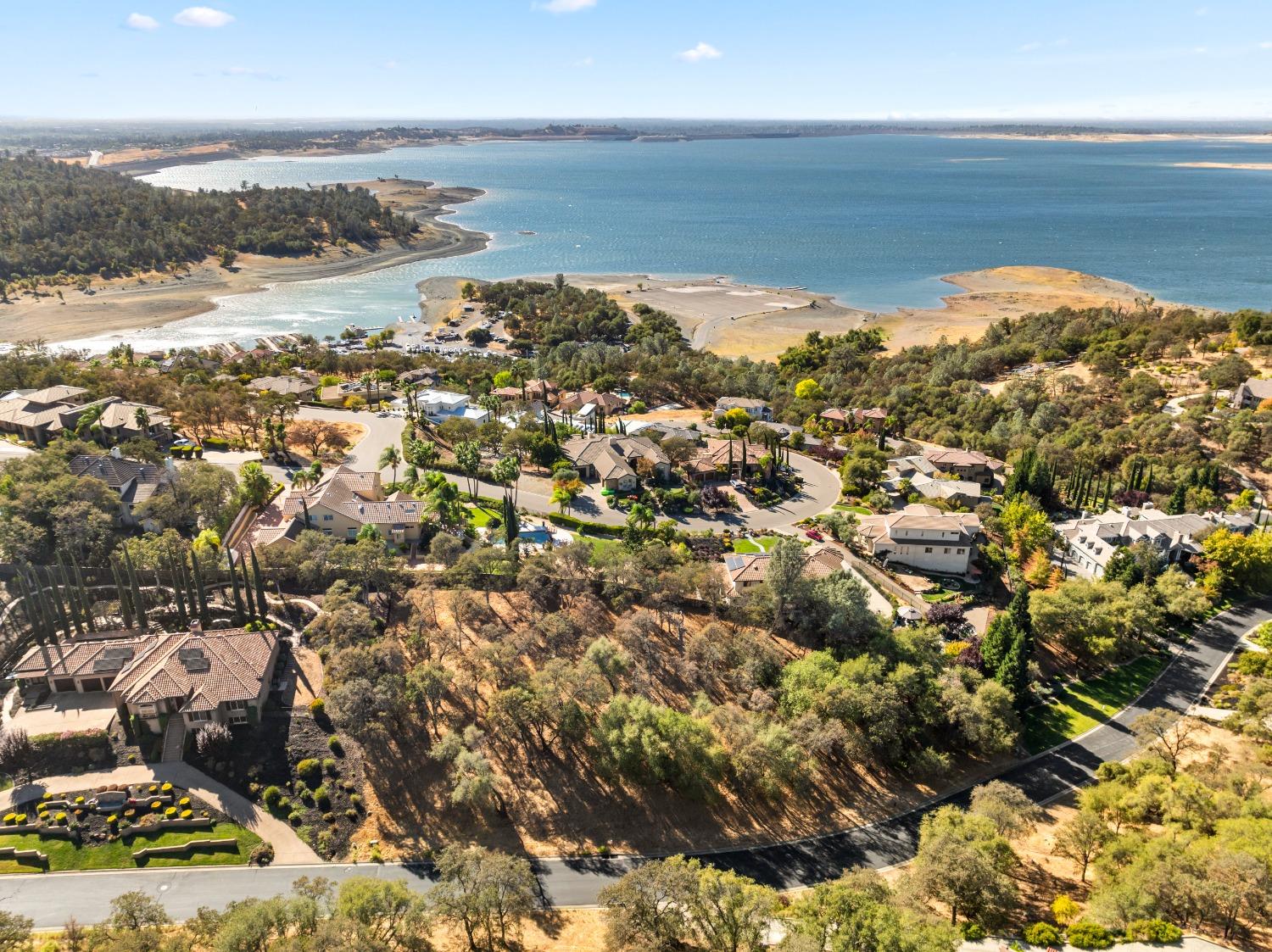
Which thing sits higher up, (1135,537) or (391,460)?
(391,460)

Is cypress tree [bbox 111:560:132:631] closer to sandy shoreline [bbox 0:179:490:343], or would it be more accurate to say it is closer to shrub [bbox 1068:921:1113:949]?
shrub [bbox 1068:921:1113:949]

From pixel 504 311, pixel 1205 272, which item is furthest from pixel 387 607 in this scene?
pixel 1205 272

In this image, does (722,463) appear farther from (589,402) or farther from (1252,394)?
(1252,394)

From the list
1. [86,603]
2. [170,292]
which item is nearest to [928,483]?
[86,603]

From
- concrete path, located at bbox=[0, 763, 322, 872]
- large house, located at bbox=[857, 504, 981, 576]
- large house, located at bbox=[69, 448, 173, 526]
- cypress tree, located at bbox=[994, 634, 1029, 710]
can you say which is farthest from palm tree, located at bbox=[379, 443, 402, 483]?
cypress tree, located at bbox=[994, 634, 1029, 710]

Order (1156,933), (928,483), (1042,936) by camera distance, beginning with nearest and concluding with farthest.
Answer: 1. (1156,933)
2. (1042,936)
3. (928,483)

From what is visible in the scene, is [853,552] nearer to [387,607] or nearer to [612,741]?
[612,741]

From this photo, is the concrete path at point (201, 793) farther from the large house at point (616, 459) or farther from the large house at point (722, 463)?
the large house at point (722, 463)
